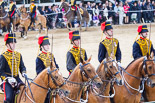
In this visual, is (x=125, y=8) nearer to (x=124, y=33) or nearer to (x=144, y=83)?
(x=124, y=33)

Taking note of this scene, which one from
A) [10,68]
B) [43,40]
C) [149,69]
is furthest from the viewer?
[43,40]

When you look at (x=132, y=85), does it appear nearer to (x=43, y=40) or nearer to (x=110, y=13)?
(x=43, y=40)

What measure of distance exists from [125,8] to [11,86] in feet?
65.1

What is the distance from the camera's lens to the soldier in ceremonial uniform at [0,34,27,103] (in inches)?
350

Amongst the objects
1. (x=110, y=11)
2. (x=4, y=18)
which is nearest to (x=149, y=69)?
(x=4, y=18)

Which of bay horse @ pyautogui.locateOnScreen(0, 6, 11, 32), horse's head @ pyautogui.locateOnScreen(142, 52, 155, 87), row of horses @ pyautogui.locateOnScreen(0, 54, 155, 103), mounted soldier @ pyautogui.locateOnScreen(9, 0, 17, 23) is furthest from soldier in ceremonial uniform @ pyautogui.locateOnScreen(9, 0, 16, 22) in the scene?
horse's head @ pyautogui.locateOnScreen(142, 52, 155, 87)

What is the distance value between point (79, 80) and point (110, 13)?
62.6 ft

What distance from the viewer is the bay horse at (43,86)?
828 centimetres

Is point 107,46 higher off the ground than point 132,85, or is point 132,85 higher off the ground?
point 107,46

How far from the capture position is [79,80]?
8.99m

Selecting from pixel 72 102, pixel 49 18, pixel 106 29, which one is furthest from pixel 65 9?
pixel 72 102

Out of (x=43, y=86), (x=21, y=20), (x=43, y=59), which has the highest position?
(x=21, y=20)

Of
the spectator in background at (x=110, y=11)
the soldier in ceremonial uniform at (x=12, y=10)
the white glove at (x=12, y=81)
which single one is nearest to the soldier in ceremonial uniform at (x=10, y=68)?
the white glove at (x=12, y=81)

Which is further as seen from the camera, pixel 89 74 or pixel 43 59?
pixel 43 59
